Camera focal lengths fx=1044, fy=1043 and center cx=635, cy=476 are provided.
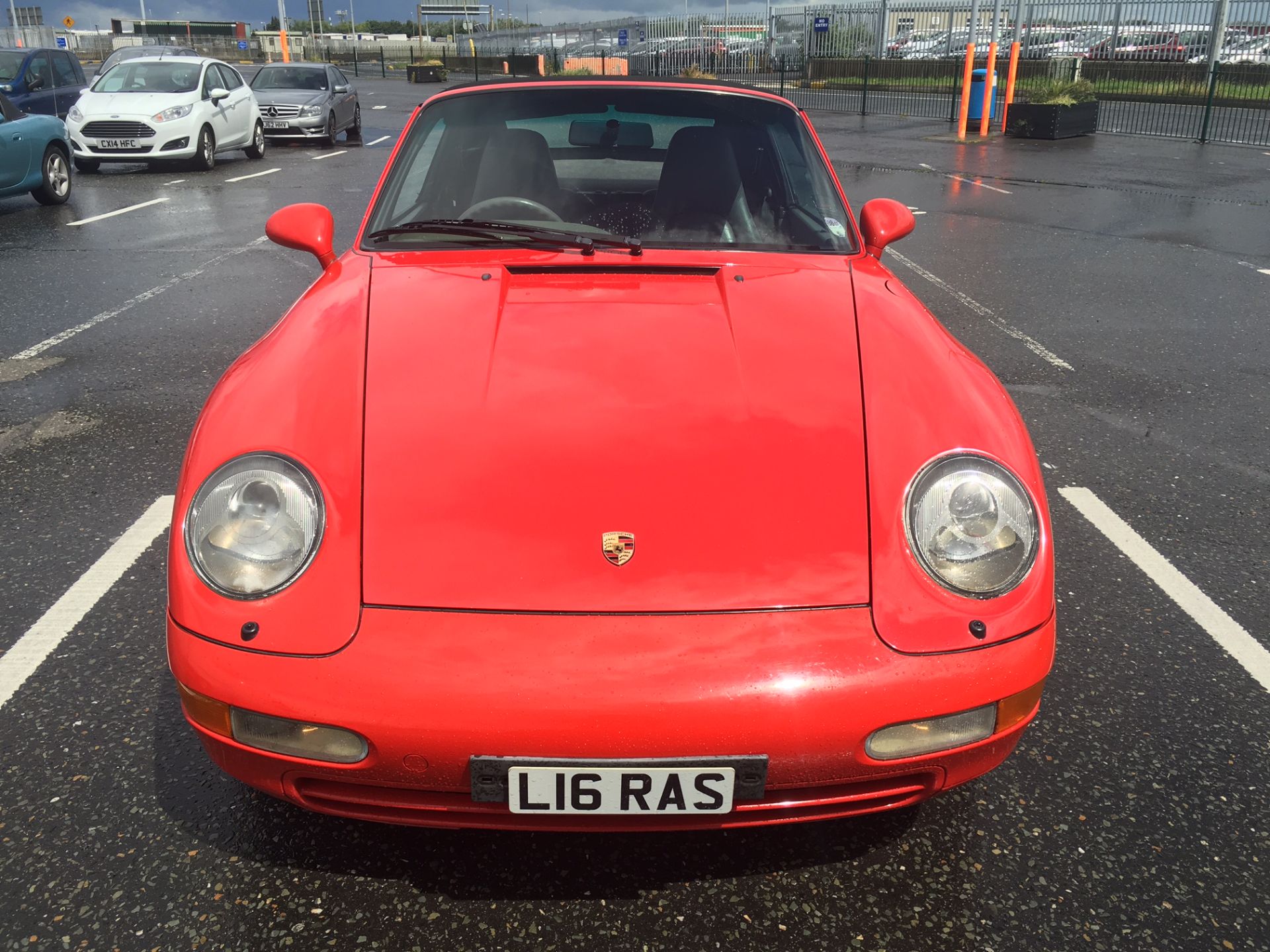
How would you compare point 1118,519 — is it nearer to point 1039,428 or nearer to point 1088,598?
point 1088,598

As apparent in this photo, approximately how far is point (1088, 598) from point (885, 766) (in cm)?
170

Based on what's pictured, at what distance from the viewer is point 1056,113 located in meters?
18.6

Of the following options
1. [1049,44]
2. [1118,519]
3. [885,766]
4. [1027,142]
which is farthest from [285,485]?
[1049,44]

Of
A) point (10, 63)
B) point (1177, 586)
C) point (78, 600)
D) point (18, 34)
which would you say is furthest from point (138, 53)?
point (18, 34)

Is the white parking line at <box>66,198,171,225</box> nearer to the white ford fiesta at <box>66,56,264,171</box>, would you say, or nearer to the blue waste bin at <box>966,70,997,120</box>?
the white ford fiesta at <box>66,56,264,171</box>

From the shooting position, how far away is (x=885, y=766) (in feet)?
5.85

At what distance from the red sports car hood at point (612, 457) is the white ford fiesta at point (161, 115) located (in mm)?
13596

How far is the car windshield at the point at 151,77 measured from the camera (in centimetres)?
1475

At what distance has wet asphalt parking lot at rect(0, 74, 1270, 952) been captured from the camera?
195cm

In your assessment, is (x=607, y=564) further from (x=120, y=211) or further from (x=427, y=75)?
(x=427, y=75)

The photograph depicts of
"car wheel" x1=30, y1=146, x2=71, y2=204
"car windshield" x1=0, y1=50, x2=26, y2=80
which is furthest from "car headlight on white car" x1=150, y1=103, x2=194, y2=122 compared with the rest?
"car wheel" x1=30, y1=146, x2=71, y2=204

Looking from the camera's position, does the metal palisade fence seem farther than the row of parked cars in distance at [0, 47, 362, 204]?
Yes

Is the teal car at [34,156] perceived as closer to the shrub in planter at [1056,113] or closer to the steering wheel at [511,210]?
the steering wheel at [511,210]

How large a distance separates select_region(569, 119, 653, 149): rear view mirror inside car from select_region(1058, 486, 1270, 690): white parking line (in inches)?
80.5
